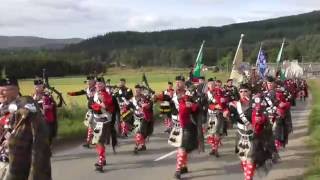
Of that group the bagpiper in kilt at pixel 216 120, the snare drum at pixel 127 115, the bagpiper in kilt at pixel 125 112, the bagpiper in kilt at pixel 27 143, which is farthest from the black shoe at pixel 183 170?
the snare drum at pixel 127 115

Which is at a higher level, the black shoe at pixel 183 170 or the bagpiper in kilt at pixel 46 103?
the bagpiper in kilt at pixel 46 103

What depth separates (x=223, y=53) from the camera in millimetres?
132750

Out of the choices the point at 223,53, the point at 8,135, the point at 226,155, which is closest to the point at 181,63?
the point at 223,53

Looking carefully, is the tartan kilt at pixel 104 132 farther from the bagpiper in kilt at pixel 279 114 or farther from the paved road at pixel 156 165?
the bagpiper in kilt at pixel 279 114

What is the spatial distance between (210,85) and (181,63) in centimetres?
9121

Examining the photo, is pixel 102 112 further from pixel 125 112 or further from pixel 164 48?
pixel 164 48

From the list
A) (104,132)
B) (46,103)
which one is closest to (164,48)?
(46,103)

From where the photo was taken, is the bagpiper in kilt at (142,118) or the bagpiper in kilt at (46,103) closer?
the bagpiper in kilt at (46,103)

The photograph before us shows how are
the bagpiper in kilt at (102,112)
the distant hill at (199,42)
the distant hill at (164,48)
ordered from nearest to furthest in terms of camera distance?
the bagpiper in kilt at (102,112) → the distant hill at (164,48) → the distant hill at (199,42)

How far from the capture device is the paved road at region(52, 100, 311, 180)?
474 inches

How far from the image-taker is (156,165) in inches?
531

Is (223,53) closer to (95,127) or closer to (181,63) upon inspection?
(181,63)

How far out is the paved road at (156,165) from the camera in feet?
39.5

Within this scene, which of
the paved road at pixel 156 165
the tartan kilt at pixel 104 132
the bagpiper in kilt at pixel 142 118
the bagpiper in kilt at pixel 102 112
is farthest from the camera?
the bagpiper in kilt at pixel 142 118
